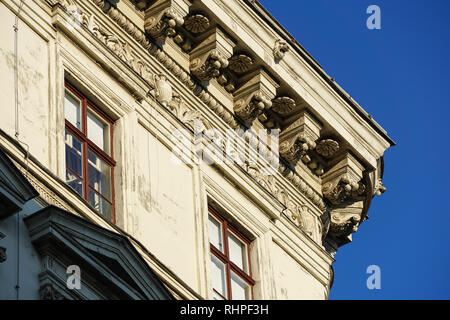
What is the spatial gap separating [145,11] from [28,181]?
5.03 metres

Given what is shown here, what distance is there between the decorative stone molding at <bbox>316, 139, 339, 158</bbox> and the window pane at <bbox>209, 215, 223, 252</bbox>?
2.63 meters

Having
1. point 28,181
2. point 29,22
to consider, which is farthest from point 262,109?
point 28,181

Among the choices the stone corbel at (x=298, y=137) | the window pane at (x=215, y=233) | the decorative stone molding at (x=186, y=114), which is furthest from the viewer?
the stone corbel at (x=298, y=137)

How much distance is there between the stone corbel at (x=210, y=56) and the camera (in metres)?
20.7

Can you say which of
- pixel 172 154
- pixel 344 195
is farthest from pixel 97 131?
pixel 344 195

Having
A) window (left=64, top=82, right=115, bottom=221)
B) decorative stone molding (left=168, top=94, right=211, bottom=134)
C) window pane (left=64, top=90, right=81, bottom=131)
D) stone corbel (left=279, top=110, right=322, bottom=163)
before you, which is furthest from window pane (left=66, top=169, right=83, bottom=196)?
stone corbel (left=279, top=110, right=322, bottom=163)

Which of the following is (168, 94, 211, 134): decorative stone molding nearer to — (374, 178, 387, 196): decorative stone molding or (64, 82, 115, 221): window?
(64, 82, 115, 221): window

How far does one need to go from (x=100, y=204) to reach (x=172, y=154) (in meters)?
1.72

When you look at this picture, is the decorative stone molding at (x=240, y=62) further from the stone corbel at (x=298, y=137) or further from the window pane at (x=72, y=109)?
the window pane at (x=72, y=109)

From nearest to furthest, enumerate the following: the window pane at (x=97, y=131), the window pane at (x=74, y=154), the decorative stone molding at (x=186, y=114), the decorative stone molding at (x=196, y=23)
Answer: the window pane at (x=74, y=154) → the window pane at (x=97, y=131) → the decorative stone molding at (x=186, y=114) → the decorative stone molding at (x=196, y=23)

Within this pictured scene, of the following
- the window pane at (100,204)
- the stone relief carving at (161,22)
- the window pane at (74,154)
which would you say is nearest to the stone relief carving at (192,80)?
the stone relief carving at (161,22)

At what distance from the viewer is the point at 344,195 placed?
894 inches

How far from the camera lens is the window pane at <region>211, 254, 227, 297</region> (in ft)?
64.4
